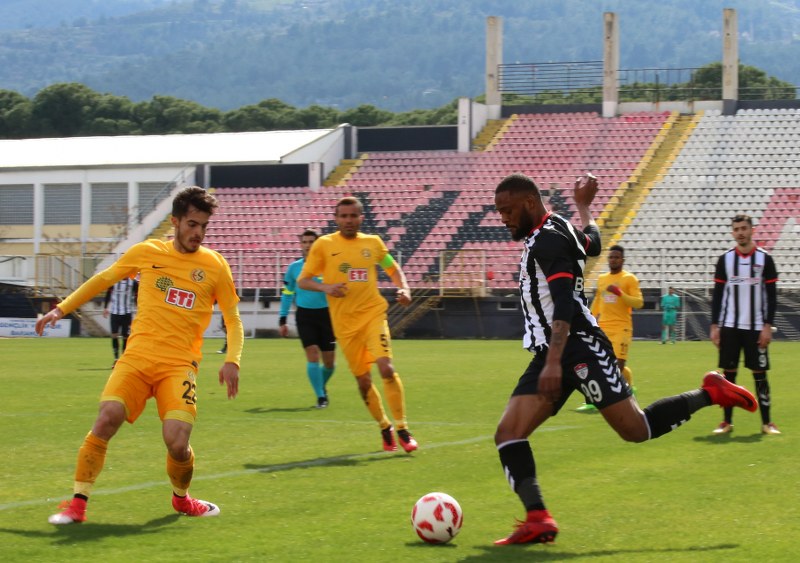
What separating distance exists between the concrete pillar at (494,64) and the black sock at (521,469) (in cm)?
4460

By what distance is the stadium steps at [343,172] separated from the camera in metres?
48.9

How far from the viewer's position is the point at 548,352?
7.18 m

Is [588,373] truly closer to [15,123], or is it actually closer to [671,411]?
[671,411]

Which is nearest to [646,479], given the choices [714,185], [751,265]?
[751,265]

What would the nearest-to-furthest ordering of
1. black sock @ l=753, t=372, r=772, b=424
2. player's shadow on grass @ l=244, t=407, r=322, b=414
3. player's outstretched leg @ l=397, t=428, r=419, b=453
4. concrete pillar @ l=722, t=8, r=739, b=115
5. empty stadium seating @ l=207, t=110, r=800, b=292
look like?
1. player's outstretched leg @ l=397, t=428, r=419, b=453
2. black sock @ l=753, t=372, r=772, b=424
3. player's shadow on grass @ l=244, t=407, r=322, b=414
4. empty stadium seating @ l=207, t=110, r=800, b=292
5. concrete pillar @ l=722, t=8, r=739, b=115

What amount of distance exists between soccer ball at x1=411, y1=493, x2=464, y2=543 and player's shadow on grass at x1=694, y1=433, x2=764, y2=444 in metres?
5.35

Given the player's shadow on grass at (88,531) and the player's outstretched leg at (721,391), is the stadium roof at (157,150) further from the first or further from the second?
the player's shadow on grass at (88,531)

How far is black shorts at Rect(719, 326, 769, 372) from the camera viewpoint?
12500 millimetres

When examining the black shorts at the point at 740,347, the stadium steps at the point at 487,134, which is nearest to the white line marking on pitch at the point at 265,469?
the black shorts at the point at 740,347

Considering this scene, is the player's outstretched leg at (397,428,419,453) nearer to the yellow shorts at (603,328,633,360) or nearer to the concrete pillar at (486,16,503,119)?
the yellow shorts at (603,328,633,360)

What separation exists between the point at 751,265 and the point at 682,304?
2563cm

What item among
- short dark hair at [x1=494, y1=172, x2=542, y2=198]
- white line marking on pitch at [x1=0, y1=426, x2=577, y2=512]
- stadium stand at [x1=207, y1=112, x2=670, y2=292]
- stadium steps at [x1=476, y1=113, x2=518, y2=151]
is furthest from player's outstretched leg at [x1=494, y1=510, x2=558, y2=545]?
stadium steps at [x1=476, y1=113, x2=518, y2=151]

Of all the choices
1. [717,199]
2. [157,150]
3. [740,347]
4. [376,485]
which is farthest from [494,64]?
[376,485]

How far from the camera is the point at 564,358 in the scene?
7.38 meters
